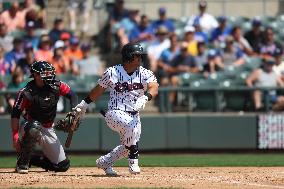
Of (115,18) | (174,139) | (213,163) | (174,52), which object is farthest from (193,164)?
(115,18)

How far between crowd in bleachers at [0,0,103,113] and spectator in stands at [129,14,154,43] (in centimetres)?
94

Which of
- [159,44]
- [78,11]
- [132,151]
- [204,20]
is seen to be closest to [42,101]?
[132,151]

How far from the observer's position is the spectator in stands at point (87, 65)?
17.5 metres

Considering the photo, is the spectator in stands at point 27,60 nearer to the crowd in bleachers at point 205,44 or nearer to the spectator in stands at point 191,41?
the crowd in bleachers at point 205,44

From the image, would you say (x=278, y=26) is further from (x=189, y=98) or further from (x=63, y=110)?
(x=63, y=110)

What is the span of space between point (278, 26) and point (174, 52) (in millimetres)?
3195

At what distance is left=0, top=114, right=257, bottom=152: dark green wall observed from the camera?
16188mm

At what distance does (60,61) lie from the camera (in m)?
17.3

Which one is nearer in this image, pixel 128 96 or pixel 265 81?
pixel 128 96

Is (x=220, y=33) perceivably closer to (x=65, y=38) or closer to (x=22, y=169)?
(x=65, y=38)

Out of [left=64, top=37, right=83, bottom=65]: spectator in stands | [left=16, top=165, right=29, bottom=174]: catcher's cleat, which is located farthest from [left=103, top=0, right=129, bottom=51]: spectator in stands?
[left=16, top=165, right=29, bottom=174]: catcher's cleat

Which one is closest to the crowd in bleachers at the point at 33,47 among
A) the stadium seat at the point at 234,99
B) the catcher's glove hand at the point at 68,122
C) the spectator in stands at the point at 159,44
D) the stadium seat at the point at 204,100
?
the spectator in stands at the point at 159,44

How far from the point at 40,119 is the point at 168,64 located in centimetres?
670

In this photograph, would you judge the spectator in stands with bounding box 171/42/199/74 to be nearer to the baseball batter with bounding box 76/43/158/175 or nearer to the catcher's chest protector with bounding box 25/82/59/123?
the catcher's chest protector with bounding box 25/82/59/123
